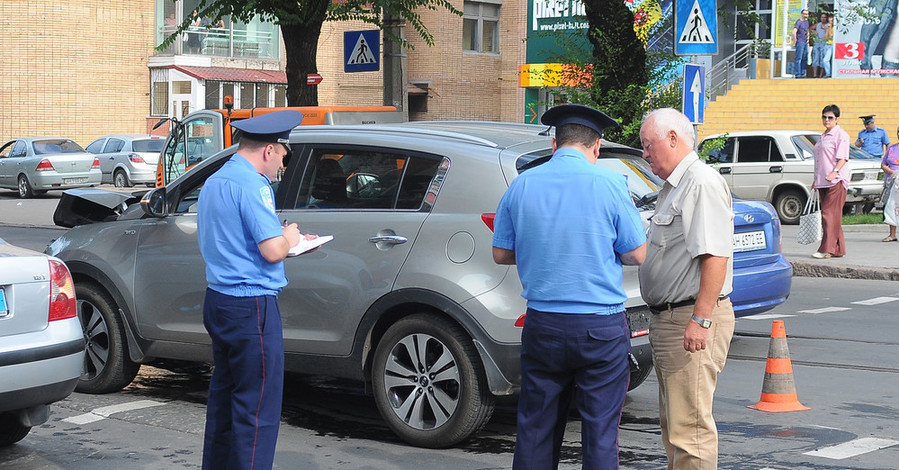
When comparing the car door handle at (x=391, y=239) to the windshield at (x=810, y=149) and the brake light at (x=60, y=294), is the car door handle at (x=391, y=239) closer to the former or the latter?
the brake light at (x=60, y=294)

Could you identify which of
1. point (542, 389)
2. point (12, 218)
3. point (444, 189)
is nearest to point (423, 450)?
point (444, 189)

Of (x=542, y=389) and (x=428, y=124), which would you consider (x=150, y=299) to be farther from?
(x=542, y=389)

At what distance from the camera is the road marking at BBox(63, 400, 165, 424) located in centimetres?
695

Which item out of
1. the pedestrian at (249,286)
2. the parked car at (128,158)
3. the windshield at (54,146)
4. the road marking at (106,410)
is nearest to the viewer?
the pedestrian at (249,286)

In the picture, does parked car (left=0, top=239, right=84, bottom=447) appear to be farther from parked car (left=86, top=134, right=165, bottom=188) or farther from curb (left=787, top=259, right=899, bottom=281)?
parked car (left=86, top=134, right=165, bottom=188)

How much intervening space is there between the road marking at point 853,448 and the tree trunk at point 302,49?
13.8 metres

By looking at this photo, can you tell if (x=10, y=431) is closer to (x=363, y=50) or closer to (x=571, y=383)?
(x=571, y=383)

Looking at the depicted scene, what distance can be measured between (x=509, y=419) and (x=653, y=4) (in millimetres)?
8155

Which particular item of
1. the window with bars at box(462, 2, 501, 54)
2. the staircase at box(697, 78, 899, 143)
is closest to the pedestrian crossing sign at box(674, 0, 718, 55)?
the staircase at box(697, 78, 899, 143)

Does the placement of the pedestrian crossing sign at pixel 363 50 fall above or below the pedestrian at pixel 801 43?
below

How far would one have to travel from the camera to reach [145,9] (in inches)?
1656

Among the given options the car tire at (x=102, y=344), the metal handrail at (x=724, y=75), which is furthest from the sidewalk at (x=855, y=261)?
the metal handrail at (x=724, y=75)

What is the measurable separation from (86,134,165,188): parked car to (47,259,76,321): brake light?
88.2 ft

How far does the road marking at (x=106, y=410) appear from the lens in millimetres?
6945
